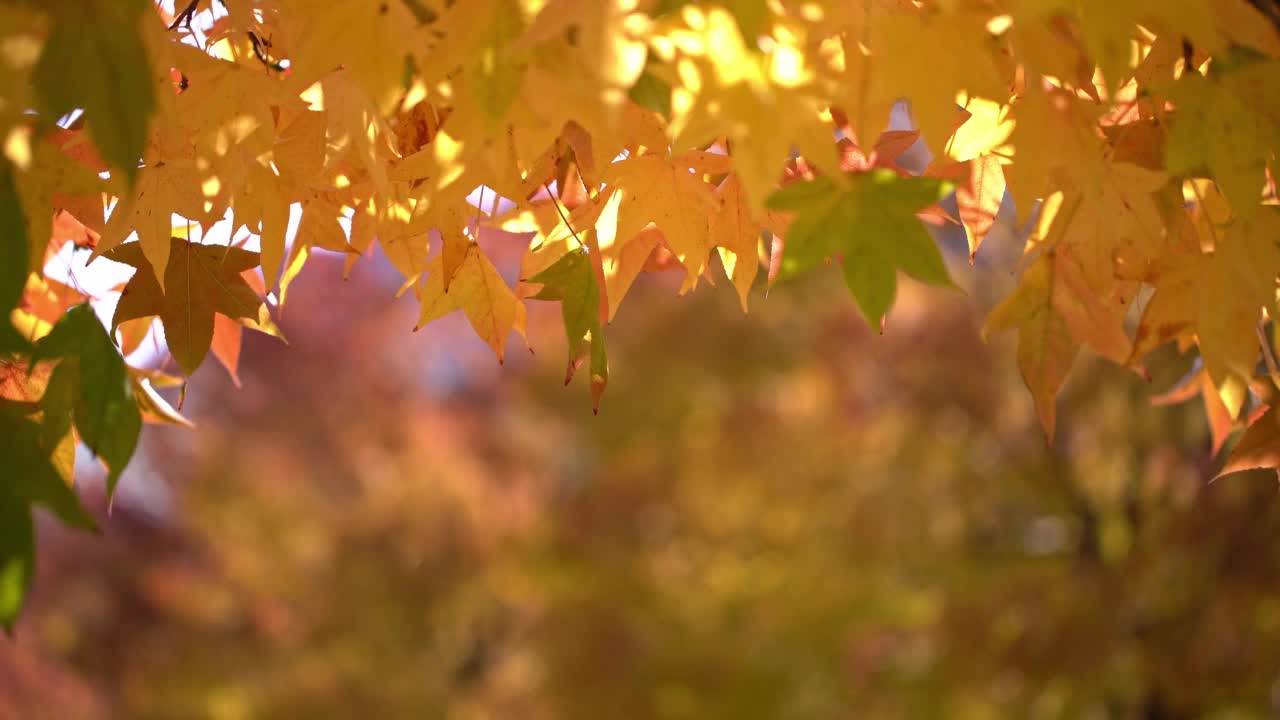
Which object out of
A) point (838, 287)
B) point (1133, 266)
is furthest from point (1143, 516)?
point (1133, 266)

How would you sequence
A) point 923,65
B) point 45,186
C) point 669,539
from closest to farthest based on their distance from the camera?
point 923,65, point 45,186, point 669,539

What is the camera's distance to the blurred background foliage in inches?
143

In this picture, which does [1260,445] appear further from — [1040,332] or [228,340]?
[228,340]

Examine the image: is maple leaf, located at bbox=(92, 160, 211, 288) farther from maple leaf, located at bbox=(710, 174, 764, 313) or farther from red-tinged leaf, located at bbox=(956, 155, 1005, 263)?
red-tinged leaf, located at bbox=(956, 155, 1005, 263)

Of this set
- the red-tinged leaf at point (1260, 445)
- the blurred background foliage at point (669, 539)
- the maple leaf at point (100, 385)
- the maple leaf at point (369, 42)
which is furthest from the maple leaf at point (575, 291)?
the blurred background foliage at point (669, 539)

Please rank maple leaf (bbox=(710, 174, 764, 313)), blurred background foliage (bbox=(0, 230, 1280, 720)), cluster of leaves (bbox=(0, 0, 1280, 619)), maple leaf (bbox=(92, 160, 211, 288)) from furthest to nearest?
blurred background foliage (bbox=(0, 230, 1280, 720)) → maple leaf (bbox=(710, 174, 764, 313)) → maple leaf (bbox=(92, 160, 211, 288)) → cluster of leaves (bbox=(0, 0, 1280, 619))

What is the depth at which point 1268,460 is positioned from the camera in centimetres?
118

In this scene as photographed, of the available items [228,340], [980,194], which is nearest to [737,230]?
[980,194]

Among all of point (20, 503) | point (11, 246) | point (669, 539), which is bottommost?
point (669, 539)

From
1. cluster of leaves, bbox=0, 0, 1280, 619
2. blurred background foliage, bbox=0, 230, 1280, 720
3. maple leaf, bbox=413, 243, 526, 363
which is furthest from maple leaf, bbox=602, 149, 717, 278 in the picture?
blurred background foliage, bbox=0, 230, 1280, 720

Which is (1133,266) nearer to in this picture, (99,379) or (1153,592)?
(99,379)

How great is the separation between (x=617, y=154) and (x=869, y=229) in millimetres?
354

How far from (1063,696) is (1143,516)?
78 centimetres

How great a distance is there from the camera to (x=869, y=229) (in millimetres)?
709
